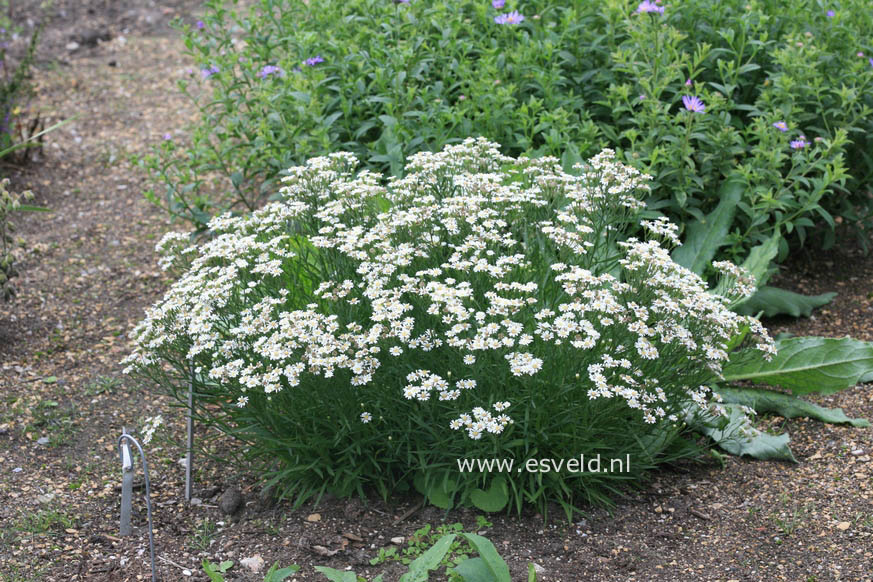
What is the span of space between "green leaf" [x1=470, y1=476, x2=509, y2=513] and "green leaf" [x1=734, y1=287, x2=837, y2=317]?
184 centimetres

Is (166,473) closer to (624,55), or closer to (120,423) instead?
(120,423)

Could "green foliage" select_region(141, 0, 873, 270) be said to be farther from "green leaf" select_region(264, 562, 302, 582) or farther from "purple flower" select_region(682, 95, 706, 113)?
"green leaf" select_region(264, 562, 302, 582)

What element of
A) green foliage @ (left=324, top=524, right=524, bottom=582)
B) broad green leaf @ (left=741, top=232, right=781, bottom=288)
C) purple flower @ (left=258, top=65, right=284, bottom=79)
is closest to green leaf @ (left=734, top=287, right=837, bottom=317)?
broad green leaf @ (left=741, top=232, right=781, bottom=288)

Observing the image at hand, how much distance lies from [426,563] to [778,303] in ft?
8.16

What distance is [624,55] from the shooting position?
164 inches

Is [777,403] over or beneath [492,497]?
over

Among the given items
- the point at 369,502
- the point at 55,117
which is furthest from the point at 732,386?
the point at 55,117

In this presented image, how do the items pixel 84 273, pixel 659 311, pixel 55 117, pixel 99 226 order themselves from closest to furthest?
pixel 659 311 → pixel 84 273 → pixel 99 226 → pixel 55 117

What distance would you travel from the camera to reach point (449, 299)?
2.64 m

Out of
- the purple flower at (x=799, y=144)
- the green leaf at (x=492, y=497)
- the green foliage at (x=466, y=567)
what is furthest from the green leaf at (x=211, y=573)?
the purple flower at (x=799, y=144)

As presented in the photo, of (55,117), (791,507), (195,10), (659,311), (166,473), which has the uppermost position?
(195,10)

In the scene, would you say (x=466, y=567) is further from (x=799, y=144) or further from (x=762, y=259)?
(x=799, y=144)

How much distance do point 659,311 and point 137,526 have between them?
6.40 ft

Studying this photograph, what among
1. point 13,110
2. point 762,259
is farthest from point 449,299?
point 13,110
